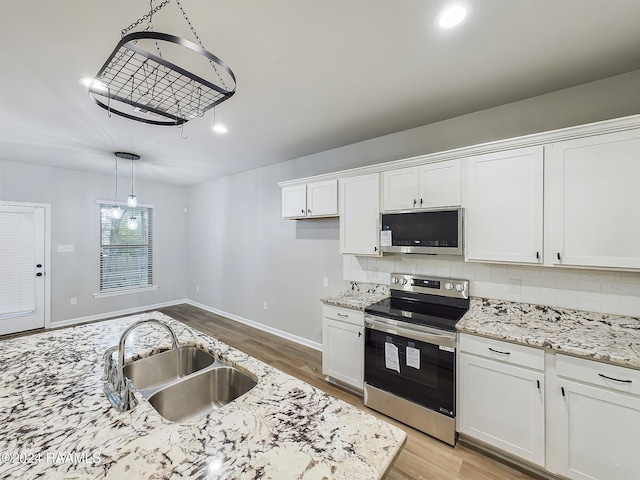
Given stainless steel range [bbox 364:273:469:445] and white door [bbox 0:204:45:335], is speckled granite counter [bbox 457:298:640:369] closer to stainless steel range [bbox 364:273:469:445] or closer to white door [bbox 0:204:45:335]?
stainless steel range [bbox 364:273:469:445]

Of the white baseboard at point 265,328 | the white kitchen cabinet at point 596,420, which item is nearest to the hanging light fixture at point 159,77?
the white kitchen cabinet at point 596,420

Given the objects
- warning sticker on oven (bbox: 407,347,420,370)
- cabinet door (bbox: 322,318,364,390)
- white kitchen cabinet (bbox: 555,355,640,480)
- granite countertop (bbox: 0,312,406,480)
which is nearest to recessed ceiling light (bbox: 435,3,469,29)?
granite countertop (bbox: 0,312,406,480)

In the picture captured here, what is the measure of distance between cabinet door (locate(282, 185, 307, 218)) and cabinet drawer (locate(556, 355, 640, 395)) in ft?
8.69

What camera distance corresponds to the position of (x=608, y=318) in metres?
1.95

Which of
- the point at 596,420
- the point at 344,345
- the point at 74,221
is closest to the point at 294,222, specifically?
the point at 344,345

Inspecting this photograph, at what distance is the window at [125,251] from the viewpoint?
207 inches

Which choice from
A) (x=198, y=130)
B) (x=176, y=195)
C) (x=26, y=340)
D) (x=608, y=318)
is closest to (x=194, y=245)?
(x=176, y=195)

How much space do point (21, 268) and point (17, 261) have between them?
12cm

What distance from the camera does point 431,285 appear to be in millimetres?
2697

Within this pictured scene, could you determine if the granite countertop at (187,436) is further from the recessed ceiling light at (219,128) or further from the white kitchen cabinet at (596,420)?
the recessed ceiling light at (219,128)

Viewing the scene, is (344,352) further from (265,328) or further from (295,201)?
(265,328)

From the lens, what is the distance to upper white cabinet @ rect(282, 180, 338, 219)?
10.3 feet

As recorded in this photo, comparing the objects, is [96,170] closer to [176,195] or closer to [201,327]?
[176,195]

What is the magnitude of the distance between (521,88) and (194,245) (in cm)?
608
